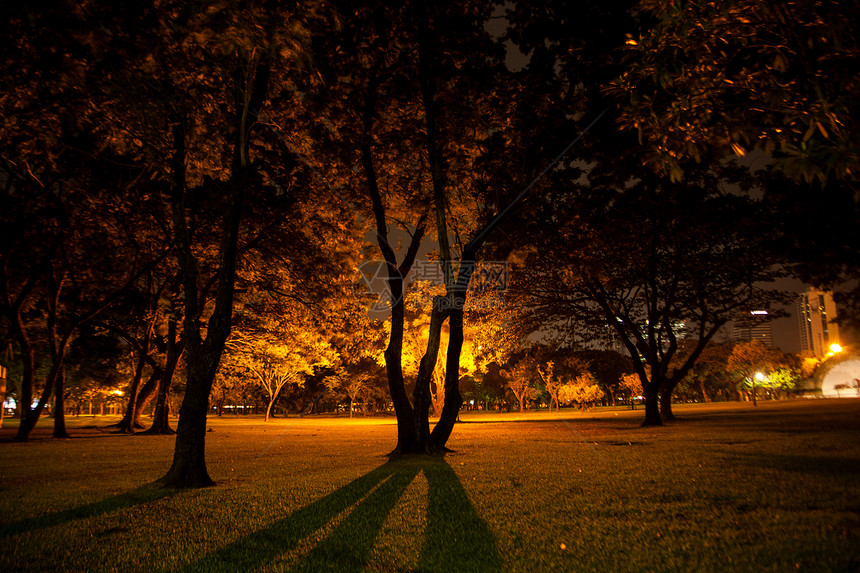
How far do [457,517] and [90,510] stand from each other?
15.5 feet

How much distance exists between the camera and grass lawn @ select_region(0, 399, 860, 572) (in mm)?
3959

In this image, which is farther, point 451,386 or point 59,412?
point 59,412

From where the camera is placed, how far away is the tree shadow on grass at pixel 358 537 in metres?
3.92

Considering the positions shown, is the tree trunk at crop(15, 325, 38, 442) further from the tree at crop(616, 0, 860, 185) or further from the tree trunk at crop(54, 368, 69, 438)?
the tree at crop(616, 0, 860, 185)

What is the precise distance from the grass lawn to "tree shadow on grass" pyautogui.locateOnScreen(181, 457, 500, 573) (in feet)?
0.08

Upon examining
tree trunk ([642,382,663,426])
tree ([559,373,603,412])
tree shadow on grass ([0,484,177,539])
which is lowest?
tree ([559,373,603,412])

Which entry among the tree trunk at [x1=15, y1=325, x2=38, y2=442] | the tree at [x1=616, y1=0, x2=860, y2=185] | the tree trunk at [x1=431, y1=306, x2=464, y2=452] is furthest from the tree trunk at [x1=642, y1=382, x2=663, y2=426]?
the tree trunk at [x1=15, y1=325, x2=38, y2=442]

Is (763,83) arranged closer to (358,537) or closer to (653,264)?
(358,537)

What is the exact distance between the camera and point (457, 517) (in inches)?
213

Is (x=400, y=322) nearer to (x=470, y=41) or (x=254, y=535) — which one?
(x=470, y=41)

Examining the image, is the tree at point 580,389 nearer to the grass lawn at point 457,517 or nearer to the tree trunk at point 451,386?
the tree trunk at point 451,386

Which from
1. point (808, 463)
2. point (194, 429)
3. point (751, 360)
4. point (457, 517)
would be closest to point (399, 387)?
point (194, 429)

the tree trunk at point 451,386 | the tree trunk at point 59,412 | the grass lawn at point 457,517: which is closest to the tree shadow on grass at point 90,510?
the grass lawn at point 457,517

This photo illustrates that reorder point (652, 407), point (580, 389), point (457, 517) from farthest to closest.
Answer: point (580, 389), point (652, 407), point (457, 517)
